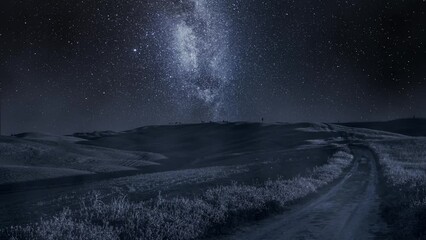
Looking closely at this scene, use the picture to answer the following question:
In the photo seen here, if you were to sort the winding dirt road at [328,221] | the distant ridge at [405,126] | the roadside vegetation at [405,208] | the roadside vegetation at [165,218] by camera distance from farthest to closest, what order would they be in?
the distant ridge at [405,126], the winding dirt road at [328,221], the roadside vegetation at [405,208], the roadside vegetation at [165,218]

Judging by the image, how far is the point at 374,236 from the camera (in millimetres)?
13031

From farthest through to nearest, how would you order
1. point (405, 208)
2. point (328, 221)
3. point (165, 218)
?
1. point (405, 208)
2. point (328, 221)
3. point (165, 218)

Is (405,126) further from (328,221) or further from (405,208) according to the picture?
(328,221)

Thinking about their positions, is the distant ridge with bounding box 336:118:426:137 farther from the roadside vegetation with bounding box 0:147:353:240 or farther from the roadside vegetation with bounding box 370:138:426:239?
the roadside vegetation with bounding box 0:147:353:240

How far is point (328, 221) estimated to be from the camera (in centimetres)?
1530

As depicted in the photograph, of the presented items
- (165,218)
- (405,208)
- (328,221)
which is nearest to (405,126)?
(405,208)

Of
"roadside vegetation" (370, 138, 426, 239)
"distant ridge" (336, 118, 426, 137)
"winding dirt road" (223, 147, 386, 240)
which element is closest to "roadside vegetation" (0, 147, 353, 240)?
"winding dirt road" (223, 147, 386, 240)

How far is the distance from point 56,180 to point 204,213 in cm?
4012

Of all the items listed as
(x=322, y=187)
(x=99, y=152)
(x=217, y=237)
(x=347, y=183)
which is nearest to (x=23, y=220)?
(x=217, y=237)

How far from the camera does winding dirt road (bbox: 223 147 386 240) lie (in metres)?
13.4

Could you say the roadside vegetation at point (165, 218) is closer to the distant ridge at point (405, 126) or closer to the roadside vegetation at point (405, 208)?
the roadside vegetation at point (405, 208)

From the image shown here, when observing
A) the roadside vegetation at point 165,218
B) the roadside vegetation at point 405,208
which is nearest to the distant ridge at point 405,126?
the roadside vegetation at point 405,208

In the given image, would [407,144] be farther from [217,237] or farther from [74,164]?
[217,237]

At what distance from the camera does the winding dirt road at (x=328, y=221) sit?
13367 millimetres
